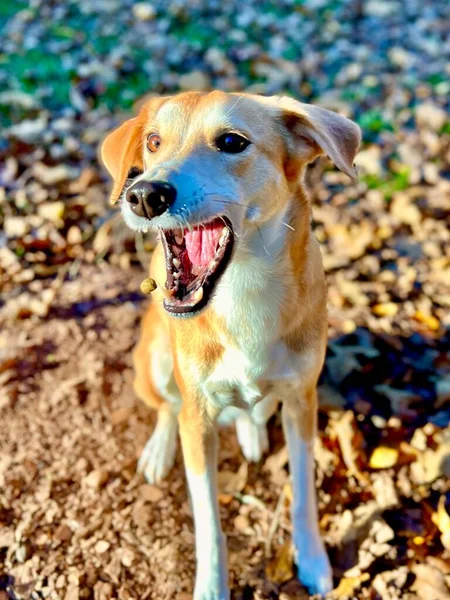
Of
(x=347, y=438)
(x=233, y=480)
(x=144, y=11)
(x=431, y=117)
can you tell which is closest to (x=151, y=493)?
(x=233, y=480)

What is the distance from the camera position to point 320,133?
2406 mm

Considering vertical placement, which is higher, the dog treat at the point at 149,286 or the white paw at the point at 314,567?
the dog treat at the point at 149,286

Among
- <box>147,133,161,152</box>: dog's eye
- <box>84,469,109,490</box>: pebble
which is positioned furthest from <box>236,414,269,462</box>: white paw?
<box>147,133,161,152</box>: dog's eye

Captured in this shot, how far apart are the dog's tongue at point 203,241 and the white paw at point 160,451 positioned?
4.48 feet

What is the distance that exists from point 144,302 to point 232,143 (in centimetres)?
223

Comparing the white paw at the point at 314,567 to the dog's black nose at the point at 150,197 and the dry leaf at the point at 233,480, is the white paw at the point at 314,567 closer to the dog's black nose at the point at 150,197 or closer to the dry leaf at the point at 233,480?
the dry leaf at the point at 233,480

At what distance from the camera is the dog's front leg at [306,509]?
303 cm

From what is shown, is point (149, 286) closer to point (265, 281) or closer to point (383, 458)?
point (265, 281)

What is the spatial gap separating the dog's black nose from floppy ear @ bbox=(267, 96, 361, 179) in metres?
0.61

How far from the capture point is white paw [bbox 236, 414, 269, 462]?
354 cm

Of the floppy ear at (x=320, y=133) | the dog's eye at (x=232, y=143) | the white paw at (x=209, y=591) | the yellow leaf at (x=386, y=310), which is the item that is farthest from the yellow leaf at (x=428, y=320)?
the dog's eye at (x=232, y=143)

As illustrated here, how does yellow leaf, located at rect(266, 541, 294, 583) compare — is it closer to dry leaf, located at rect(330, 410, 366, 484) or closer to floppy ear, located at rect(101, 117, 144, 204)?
dry leaf, located at rect(330, 410, 366, 484)

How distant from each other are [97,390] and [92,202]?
6.34 feet

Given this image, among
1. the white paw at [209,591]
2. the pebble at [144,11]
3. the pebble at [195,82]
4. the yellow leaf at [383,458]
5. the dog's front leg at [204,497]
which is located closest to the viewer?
the dog's front leg at [204,497]
